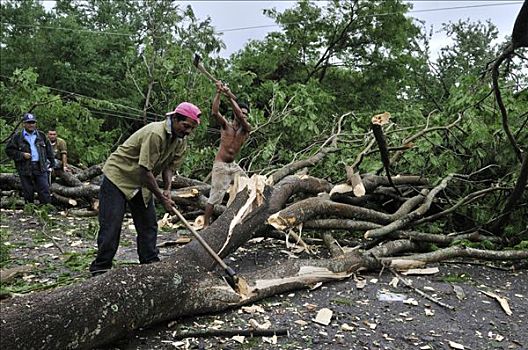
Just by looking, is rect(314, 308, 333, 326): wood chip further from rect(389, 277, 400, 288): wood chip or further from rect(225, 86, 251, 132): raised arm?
rect(225, 86, 251, 132): raised arm

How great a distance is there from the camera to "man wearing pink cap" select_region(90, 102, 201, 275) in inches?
119

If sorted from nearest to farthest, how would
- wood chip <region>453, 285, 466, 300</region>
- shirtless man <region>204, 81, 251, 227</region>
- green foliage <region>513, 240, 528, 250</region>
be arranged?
wood chip <region>453, 285, 466, 300</region>
green foliage <region>513, 240, 528, 250</region>
shirtless man <region>204, 81, 251, 227</region>

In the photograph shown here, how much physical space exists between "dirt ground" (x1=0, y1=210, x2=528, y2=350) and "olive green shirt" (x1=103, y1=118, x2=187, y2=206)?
65 centimetres

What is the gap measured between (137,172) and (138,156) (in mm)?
105

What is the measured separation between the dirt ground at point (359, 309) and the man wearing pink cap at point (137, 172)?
29cm

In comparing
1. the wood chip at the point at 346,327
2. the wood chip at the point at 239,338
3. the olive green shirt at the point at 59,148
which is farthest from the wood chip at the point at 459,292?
the olive green shirt at the point at 59,148

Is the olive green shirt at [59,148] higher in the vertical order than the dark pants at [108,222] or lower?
higher

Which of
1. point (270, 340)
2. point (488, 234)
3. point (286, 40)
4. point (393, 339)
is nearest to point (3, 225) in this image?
point (270, 340)

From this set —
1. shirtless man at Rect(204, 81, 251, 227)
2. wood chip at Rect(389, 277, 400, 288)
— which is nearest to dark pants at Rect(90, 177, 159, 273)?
shirtless man at Rect(204, 81, 251, 227)

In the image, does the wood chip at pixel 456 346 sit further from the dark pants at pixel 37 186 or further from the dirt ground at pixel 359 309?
the dark pants at pixel 37 186

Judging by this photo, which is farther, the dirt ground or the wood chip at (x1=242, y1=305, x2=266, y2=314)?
the wood chip at (x1=242, y1=305, x2=266, y2=314)

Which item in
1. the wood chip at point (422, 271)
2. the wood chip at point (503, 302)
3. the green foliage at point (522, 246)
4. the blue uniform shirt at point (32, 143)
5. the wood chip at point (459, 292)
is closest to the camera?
the wood chip at point (503, 302)

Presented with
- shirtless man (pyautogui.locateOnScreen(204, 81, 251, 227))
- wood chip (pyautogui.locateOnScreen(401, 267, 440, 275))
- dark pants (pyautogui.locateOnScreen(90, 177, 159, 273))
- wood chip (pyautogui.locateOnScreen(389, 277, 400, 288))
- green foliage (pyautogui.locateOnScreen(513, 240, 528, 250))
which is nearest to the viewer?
dark pants (pyautogui.locateOnScreen(90, 177, 159, 273))

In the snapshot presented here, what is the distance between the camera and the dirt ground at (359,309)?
263 cm
